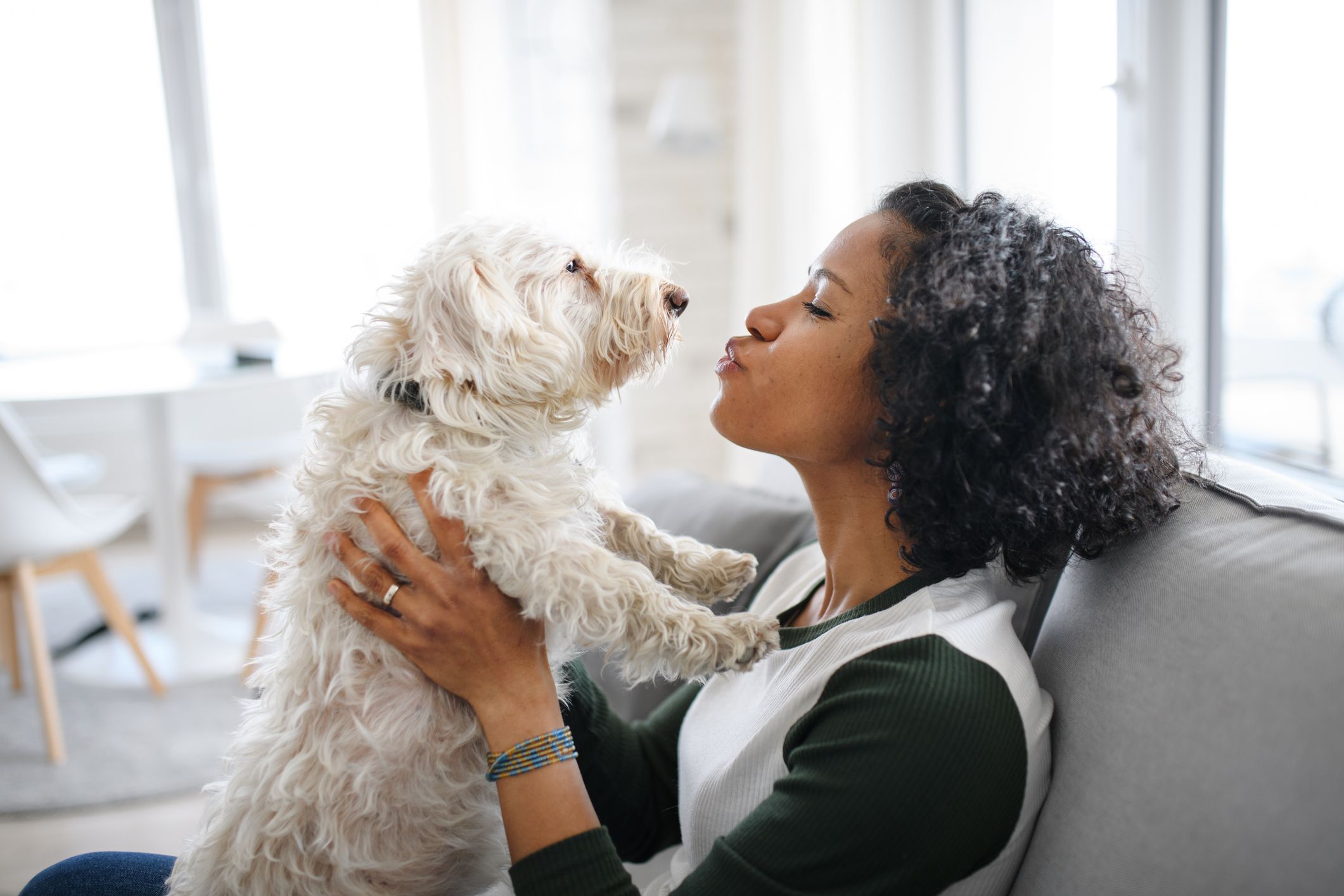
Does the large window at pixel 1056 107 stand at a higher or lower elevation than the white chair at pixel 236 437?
higher

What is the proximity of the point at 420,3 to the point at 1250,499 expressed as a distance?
458cm

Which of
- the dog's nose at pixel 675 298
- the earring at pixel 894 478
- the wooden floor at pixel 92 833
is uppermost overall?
the dog's nose at pixel 675 298

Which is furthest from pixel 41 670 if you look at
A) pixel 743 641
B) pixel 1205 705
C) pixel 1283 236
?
pixel 1283 236

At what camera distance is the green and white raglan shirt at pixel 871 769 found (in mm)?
881

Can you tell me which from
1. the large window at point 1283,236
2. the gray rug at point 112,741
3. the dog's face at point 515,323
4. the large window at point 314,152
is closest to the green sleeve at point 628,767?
the dog's face at point 515,323

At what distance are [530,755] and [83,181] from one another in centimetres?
539

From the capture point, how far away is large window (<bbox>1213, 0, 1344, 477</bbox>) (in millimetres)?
2014

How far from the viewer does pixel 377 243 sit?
5.16 metres

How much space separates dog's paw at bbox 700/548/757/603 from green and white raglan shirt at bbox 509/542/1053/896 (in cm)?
18

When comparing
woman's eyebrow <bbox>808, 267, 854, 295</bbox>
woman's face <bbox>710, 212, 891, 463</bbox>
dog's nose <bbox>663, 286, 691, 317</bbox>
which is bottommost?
woman's face <bbox>710, 212, 891, 463</bbox>

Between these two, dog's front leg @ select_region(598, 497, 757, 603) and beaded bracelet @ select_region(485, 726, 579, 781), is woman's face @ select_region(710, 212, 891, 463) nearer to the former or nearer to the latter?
dog's front leg @ select_region(598, 497, 757, 603)

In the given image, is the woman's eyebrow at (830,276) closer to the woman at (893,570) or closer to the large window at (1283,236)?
the woman at (893,570)

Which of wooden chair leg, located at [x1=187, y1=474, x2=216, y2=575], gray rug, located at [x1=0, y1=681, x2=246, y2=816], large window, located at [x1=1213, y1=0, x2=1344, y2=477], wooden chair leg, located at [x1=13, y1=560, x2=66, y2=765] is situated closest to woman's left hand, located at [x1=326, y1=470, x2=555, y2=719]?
gray rug, located at [x1=0, y1=681, x2=246, y2=816]

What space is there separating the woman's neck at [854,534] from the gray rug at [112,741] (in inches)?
65.2
